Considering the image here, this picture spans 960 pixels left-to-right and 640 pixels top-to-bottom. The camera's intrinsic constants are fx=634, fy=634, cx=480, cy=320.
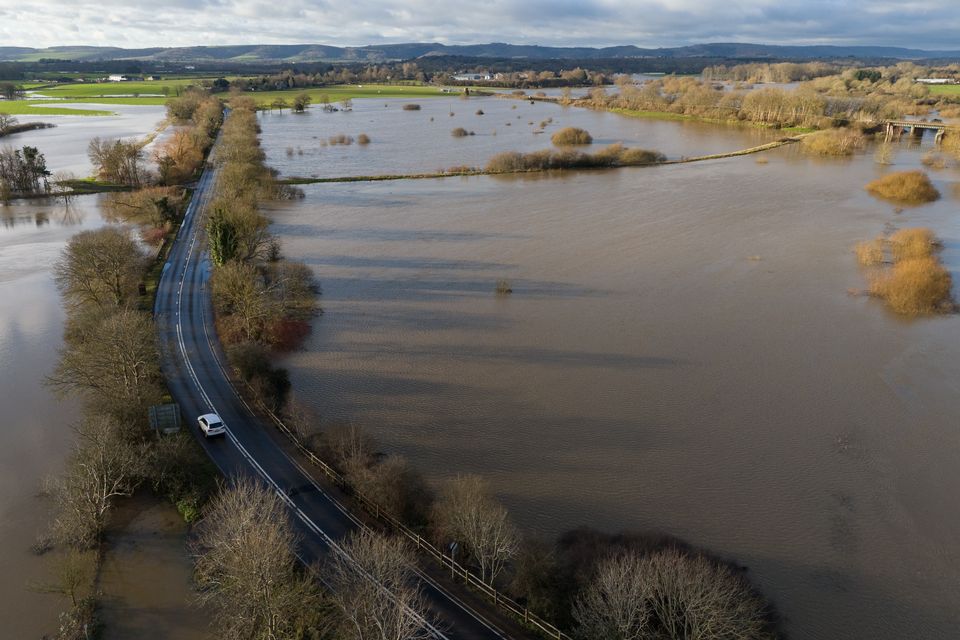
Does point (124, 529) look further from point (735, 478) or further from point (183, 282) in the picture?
point (183, 282)

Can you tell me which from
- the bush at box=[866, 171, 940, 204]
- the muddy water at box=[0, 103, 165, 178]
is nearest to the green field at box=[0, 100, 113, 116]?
the muddy water at box=[0, 103, 165, 178]

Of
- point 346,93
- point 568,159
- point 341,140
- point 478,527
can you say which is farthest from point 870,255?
point 346,93

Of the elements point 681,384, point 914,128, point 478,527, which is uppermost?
point 914,128

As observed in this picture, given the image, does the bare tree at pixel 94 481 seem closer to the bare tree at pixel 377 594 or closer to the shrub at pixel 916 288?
the bare tree at pixel 377 594

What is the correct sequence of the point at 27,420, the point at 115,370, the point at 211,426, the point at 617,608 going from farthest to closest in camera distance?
the point at 27,420 → the point at 115,370 → the point at 211,426 → the point at 617,608

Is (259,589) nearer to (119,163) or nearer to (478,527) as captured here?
(478,527)

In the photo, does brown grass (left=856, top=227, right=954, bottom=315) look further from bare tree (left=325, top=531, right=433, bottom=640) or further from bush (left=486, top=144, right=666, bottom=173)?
bush (left=486, top=144, right=666, bottom=173)
